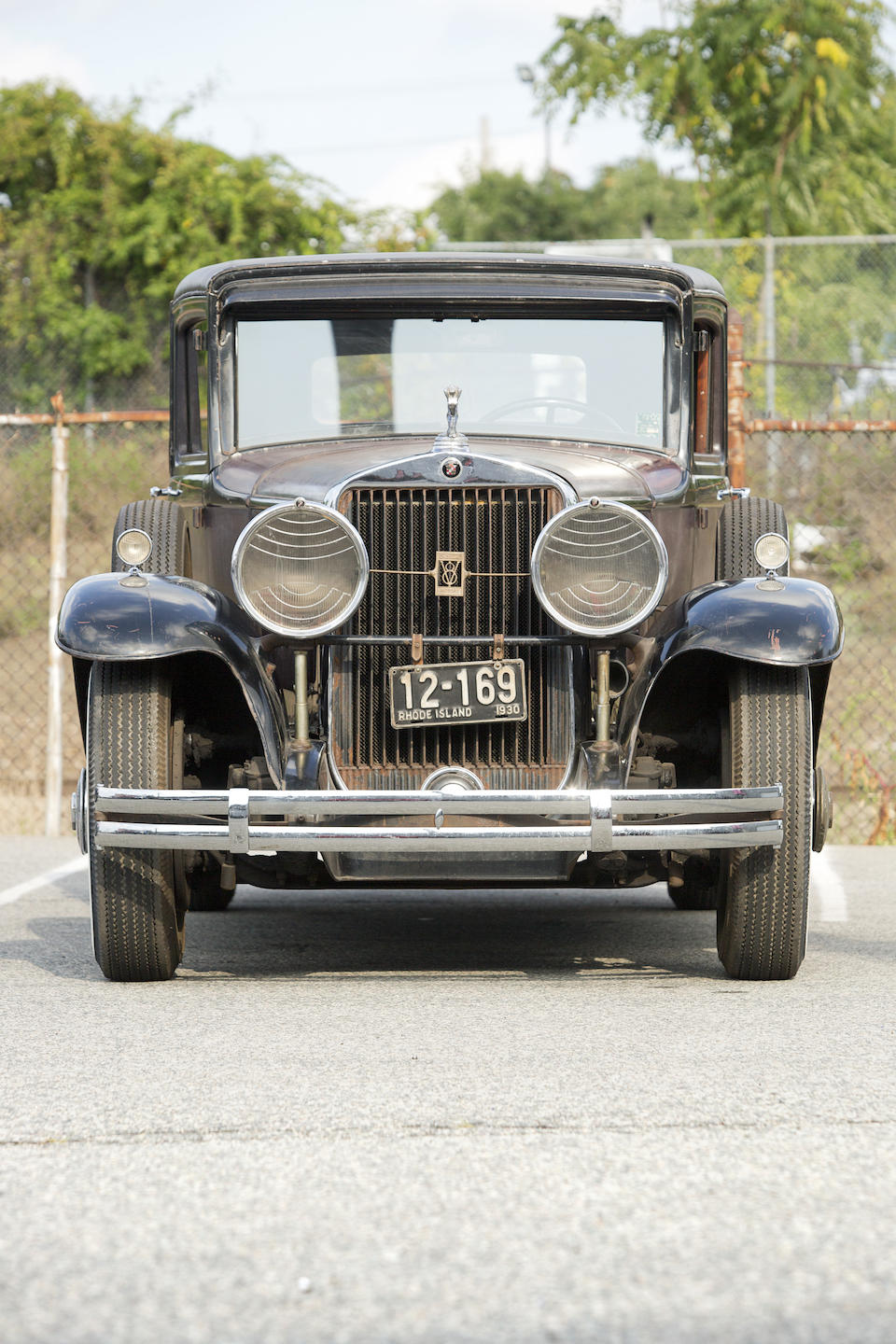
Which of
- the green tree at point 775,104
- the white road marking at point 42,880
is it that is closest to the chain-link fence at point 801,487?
the white road marking at point 42,880

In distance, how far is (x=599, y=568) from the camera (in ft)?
14.8

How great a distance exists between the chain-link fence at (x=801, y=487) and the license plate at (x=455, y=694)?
4.42 meters

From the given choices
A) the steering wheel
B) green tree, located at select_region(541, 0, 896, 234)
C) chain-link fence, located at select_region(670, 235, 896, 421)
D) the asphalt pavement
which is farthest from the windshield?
green tree, located at select_region(541, 0, 896, 234)

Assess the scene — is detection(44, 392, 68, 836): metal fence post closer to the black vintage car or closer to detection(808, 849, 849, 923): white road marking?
the black vintage car

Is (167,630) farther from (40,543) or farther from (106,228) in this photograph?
(106,228)

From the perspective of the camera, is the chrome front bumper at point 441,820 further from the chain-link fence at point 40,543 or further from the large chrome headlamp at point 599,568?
the chain-link fence at point 40,543

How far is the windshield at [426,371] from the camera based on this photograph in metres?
5.40

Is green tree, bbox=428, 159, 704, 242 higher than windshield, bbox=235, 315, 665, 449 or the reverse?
higher

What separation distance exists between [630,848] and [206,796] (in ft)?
3.62

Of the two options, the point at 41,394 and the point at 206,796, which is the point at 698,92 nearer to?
the point at 41,394

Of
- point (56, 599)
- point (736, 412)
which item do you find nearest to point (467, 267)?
point (736, 412)

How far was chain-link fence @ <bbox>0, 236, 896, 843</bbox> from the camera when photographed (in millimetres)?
10391

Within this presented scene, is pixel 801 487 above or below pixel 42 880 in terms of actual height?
above

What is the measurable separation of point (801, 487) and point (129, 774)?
1055 cm
